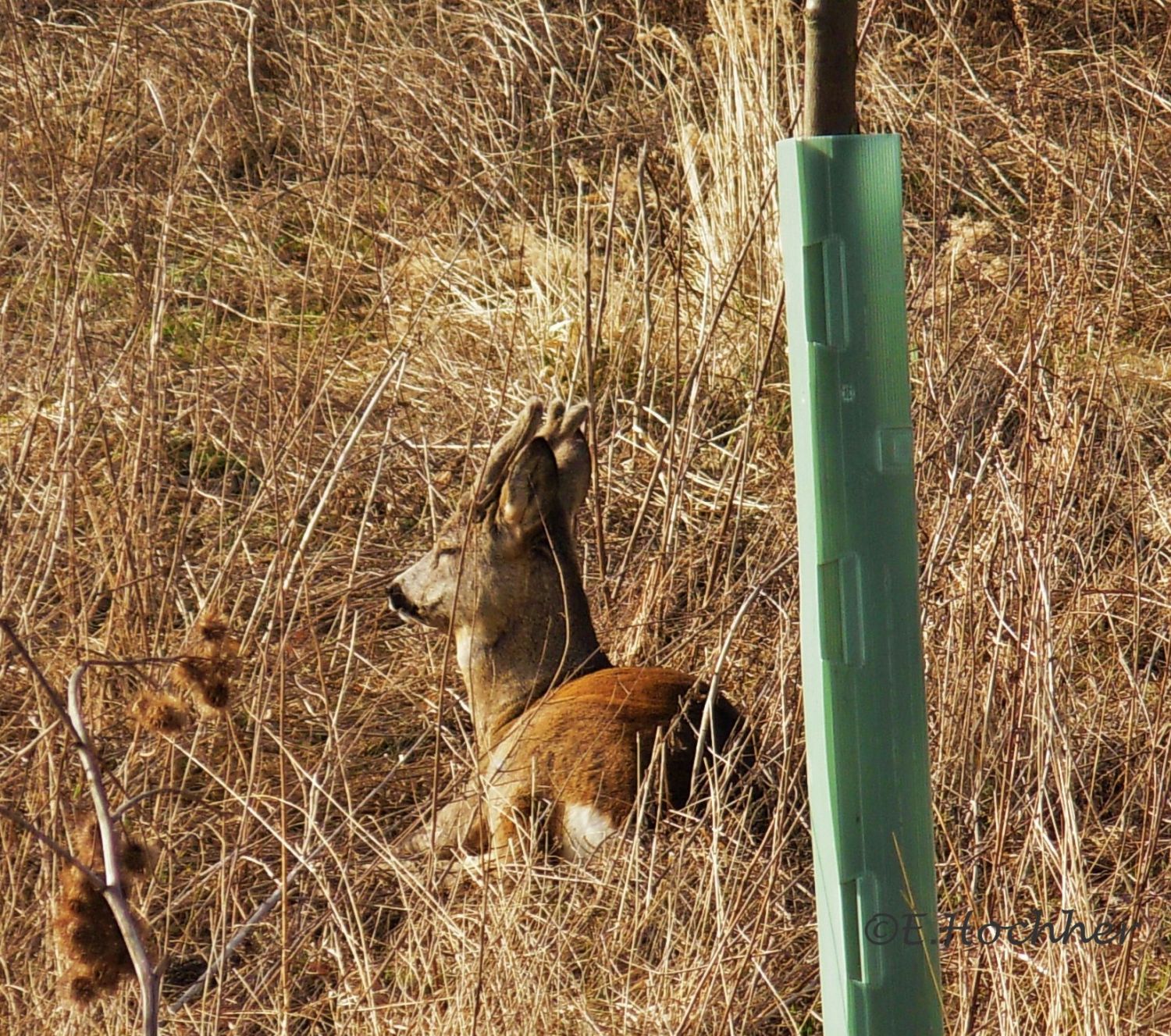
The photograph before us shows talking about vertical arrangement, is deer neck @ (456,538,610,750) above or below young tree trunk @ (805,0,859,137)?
below

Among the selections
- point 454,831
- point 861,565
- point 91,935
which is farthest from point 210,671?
point 454,831

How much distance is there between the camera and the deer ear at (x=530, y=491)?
4422mm

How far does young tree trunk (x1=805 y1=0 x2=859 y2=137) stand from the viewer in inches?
76.0

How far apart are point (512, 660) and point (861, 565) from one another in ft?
9.65

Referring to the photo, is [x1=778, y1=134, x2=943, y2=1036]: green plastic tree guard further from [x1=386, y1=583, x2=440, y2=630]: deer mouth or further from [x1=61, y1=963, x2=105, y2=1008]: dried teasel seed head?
[x1=386, y1=583, x2=440, y2=630]: deer mouth

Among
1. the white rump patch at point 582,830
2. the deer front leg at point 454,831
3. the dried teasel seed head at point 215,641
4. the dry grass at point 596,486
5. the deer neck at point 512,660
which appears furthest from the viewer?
the deer neck at point 512,660

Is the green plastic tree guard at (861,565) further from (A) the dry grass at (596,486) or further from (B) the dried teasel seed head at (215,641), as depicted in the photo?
(B) the dried teasel seed head at (215,641)

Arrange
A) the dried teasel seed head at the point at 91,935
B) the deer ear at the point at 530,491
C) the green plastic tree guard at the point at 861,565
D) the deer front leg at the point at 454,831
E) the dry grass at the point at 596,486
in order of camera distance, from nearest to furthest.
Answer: the green plastic tree guard at the point at 861,565
the dried teasel seed head at the point at 91,935
the dry grass at the point at 596,486
the deer front leg at the point at 454,831
the deer ear at the point at 530,491

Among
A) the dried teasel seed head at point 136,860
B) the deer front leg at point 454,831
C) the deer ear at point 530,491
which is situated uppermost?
the deer ear at point 530,491

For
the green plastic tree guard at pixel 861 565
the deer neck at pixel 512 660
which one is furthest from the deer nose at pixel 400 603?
the green plastic tree guard at pixel 861 565

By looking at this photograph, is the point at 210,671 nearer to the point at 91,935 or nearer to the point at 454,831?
the point at 91,935

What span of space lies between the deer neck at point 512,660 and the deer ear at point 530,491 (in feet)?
0.42

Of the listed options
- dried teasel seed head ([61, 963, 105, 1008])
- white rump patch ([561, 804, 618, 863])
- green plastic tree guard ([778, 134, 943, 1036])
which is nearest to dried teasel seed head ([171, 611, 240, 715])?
dried teasel seed head ([61, 963, 105, 1008])

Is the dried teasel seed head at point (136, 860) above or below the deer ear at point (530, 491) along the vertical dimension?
below
